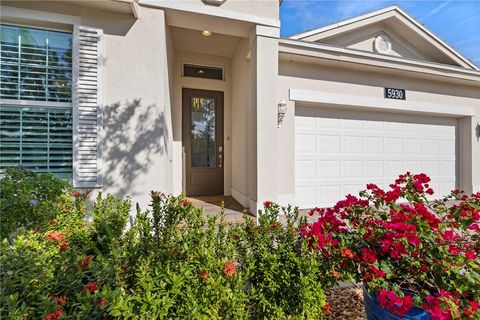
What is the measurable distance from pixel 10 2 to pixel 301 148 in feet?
17.1

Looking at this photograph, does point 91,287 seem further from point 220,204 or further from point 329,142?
point 329,142

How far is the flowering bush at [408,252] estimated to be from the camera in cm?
135

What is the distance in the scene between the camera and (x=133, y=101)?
357cm

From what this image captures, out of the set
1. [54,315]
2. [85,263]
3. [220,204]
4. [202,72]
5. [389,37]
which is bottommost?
[220,204]

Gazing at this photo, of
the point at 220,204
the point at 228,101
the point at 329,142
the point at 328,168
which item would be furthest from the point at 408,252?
the point at 228,101

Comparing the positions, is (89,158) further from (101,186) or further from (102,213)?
(102,213)

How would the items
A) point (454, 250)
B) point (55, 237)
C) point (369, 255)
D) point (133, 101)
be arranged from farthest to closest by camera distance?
point (133, 101) → point (55, 237) → point (369, 255) → point (454, 250)

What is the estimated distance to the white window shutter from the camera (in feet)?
11.1

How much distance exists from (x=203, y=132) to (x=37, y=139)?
330cm

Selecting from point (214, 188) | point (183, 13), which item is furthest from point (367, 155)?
point (183, 13)

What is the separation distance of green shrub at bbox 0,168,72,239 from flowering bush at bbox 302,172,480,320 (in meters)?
2.30

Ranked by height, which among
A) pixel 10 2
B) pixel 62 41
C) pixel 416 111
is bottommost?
pixel 416 111

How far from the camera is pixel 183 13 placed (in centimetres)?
378

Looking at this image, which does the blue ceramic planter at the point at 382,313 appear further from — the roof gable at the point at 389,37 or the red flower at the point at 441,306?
the roof gable at the point at 389,37
